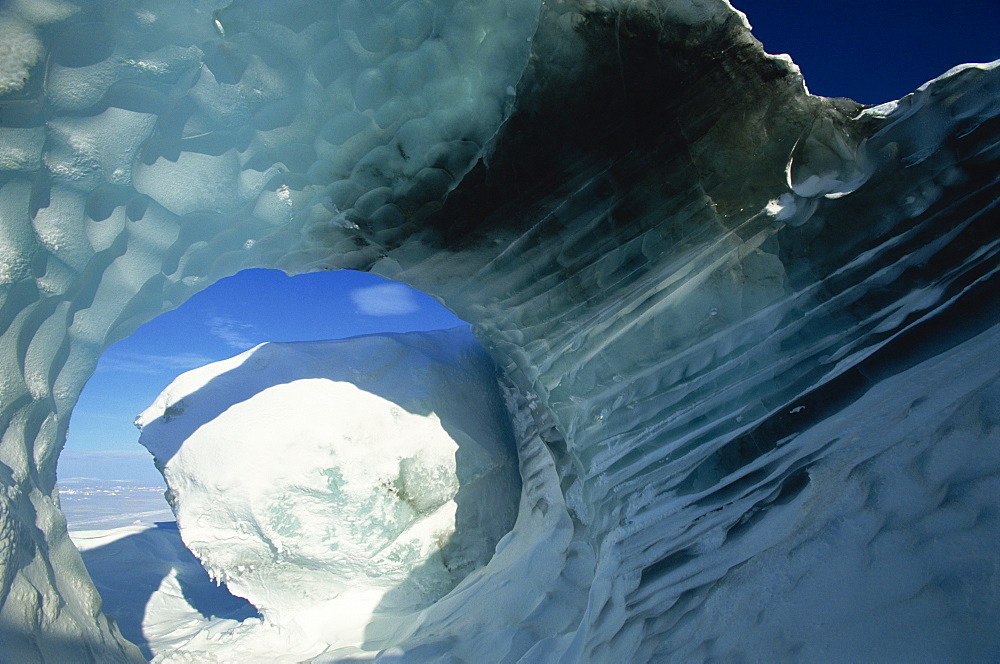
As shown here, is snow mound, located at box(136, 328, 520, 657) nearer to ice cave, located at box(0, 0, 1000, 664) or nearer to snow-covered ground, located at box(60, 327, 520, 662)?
snow-covered ground, located at box(60, 327, 520, 662)

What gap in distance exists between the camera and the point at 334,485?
3062mm

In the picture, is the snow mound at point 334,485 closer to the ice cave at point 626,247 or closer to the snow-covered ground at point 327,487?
the snow-covered ground at point 327,487

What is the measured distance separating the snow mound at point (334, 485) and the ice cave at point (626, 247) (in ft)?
4.19

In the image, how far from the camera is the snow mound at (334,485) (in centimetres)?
308

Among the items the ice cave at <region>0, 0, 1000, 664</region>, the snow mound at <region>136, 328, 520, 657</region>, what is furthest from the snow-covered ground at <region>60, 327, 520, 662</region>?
the ice cave at <region>0, 0, 1000, 664</region>

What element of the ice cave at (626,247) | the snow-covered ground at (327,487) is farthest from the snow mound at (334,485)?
the ice cave at (626,247)

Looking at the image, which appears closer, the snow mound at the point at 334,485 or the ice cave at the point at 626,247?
the ice cave at the point at 626,247

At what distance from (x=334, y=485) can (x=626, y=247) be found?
2346mm

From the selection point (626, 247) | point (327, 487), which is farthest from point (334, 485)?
point (626, 247)

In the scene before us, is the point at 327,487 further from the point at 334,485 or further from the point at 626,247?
the point at 626,247

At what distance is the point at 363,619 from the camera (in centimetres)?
316

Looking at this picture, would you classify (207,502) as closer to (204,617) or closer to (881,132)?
(204,617)

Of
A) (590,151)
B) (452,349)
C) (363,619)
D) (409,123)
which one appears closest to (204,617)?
(363,619)

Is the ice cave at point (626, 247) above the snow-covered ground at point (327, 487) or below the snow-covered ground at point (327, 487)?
above
